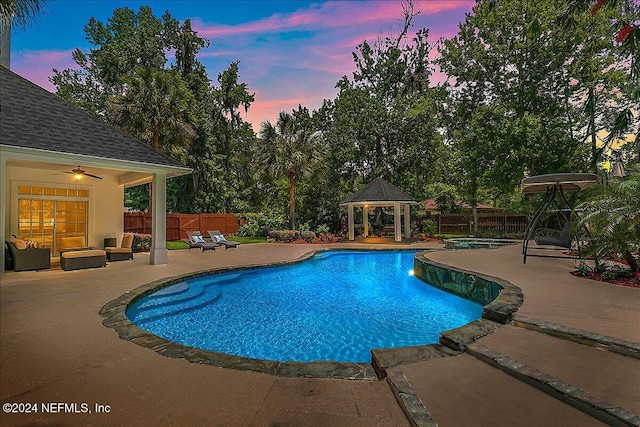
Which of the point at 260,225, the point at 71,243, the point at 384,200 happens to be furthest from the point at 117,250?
the point at 384,200

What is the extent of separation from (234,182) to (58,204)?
15.6 meters

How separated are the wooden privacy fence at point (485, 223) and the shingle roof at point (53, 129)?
65.5 ft

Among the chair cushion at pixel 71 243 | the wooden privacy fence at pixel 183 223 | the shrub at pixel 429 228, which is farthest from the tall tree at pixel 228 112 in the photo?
the shrub at pixel 429 228

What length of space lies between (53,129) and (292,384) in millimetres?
10394

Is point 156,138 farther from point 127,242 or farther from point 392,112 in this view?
point 392,112

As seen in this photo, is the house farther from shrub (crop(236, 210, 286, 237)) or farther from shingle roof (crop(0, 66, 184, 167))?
shrub (crop(236, 210, 286, 237))

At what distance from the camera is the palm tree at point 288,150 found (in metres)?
19.9

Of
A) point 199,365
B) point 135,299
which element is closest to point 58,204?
point 135,299

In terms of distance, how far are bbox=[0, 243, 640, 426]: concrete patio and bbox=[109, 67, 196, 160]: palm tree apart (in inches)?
552

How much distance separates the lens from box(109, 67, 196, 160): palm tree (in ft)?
51.9

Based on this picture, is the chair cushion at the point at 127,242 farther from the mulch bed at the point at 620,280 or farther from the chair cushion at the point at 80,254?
the mulch bed at the point at 620,280

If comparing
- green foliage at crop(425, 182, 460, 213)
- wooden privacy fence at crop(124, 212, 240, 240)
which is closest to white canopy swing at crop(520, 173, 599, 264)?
green foliage at crop(425, 182, 460, 213)

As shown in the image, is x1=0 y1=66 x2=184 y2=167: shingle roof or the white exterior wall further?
the white exterior wall

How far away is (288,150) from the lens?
66.2 feet
